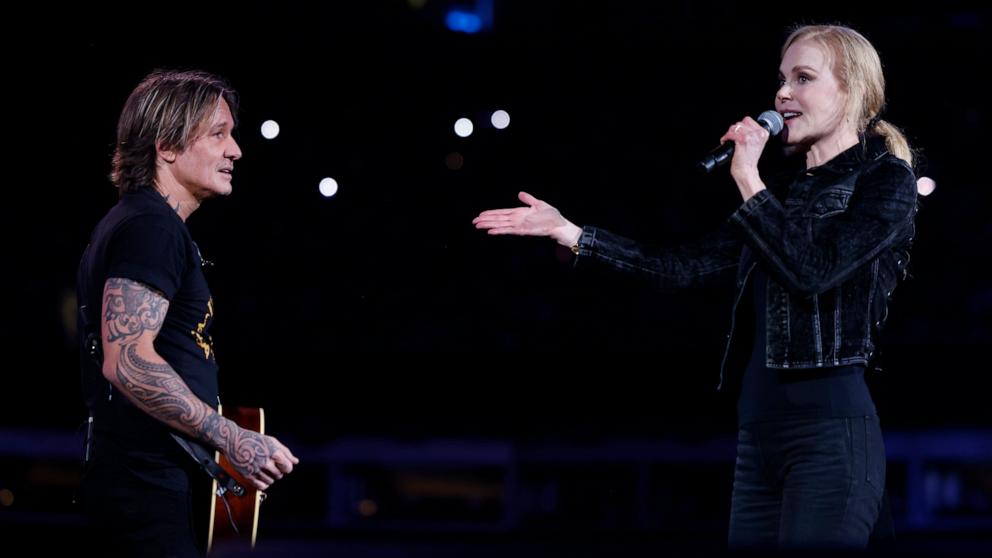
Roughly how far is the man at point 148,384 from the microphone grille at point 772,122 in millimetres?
1025

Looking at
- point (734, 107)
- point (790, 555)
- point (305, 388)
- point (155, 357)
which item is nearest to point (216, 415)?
point (155, 357)

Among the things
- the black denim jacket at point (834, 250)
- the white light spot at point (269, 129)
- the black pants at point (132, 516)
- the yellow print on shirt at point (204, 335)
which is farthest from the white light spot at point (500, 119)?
the black pants at point (132, 516)

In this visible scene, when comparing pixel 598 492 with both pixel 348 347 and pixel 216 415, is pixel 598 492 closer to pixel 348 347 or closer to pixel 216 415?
pixel 348 347

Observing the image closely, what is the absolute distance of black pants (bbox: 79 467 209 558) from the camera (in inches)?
67.4

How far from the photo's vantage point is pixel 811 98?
6.36 feet

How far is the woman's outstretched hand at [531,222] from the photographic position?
7.38ft

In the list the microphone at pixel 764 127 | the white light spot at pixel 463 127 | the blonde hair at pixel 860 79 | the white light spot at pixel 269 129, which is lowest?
the microphone at pixel 764 127

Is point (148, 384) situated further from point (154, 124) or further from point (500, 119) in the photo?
point (500, 119)

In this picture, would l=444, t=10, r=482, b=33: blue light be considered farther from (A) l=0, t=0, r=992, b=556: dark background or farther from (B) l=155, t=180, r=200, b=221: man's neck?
(B) l=155, t=180, r=200, b=221: man's neck

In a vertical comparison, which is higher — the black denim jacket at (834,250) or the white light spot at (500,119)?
the white light spot at (500,119)

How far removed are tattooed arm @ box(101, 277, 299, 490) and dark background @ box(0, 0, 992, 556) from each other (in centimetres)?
270

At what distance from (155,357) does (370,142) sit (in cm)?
297

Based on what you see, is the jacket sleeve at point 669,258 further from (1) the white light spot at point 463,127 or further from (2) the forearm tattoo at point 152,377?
(1) the white light spot at point 463,127

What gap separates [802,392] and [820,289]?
0.18 meters
